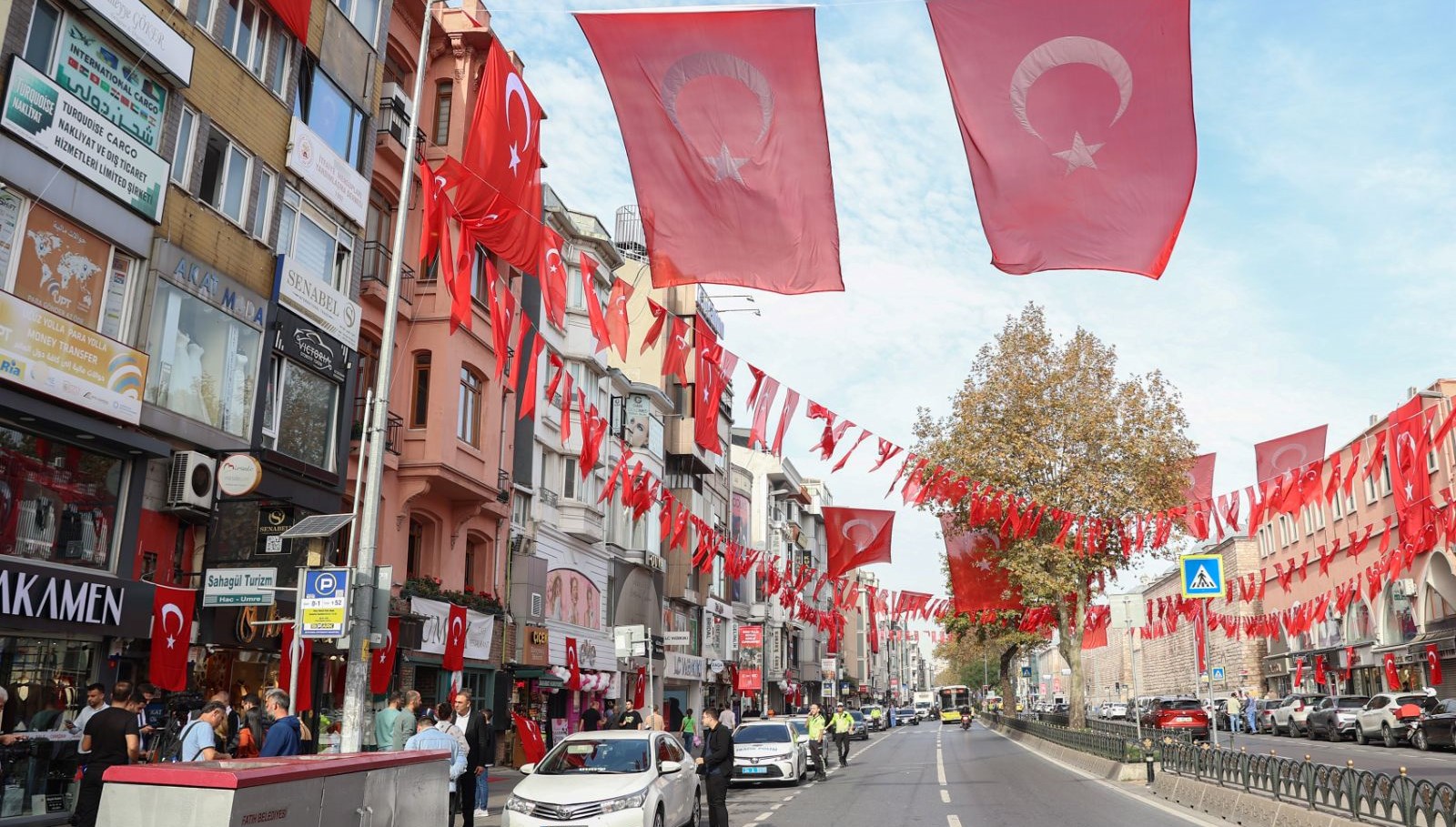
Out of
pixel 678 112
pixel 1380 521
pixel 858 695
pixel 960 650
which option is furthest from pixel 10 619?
pixel 858 695

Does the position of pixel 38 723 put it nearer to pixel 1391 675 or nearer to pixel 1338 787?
pixel 1338 787

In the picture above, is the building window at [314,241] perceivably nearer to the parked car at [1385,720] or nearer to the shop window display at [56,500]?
the shop window display at [56,500]

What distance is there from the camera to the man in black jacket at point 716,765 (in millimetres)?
13586

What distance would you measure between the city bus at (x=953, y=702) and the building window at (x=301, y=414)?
79.4m

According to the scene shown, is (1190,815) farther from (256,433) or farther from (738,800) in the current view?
(256,433)

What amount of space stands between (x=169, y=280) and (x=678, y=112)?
1050 cm

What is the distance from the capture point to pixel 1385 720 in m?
34.5

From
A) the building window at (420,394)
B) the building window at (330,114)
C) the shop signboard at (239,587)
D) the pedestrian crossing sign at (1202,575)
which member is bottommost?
the shop signboard at (239,587)

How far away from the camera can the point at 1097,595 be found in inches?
1449

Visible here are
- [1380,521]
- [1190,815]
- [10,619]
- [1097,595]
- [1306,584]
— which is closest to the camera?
[10,619]

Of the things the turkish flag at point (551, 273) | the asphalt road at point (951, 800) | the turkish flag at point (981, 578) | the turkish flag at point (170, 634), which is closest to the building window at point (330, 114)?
the turkish flag at point (551, 273)

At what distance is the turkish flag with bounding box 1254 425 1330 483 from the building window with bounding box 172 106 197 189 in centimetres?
1974

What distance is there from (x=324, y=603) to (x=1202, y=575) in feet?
41.6

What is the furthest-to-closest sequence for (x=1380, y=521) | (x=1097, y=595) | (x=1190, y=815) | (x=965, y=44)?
(x=1380, y=521) < (x=1097, y=595) < (x=1190, y=815) < (x=965, y=44)
